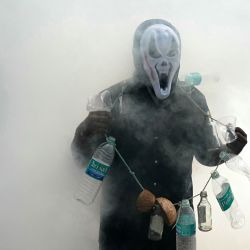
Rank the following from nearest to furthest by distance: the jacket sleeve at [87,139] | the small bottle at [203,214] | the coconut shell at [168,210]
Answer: the coconut shell at [168,210] < the jacket sleeve at [87,139] < the small bottle at [203,214]

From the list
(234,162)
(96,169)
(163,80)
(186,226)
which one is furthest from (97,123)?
(234,162)

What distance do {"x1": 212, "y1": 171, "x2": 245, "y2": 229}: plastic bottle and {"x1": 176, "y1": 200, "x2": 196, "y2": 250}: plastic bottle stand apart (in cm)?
14

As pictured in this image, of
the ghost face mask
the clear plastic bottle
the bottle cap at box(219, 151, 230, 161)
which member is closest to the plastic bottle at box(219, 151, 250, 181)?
the bottle cap at box(219, 151, 230, 161)

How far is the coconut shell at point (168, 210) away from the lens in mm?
1794

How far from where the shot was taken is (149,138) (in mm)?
1924

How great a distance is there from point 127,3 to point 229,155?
90 cm

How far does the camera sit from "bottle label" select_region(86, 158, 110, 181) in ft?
6.00

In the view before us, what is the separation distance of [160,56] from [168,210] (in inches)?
24.1

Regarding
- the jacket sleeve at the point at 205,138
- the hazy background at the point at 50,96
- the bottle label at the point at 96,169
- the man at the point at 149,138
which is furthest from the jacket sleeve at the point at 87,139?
the jacket sleeve at the point at 205,138

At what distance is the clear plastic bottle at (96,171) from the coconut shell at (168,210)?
0.25m

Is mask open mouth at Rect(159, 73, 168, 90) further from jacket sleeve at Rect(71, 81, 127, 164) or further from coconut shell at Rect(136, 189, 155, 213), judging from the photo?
coconut shell at Rect(136, 189, 155, 213)

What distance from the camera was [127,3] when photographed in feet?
7.43

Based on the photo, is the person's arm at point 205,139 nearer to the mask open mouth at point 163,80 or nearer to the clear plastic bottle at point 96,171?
the mask open mouth at point 163,80

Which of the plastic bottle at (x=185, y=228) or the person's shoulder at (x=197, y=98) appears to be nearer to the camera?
the plastic bottle at (x=185, y=228)
